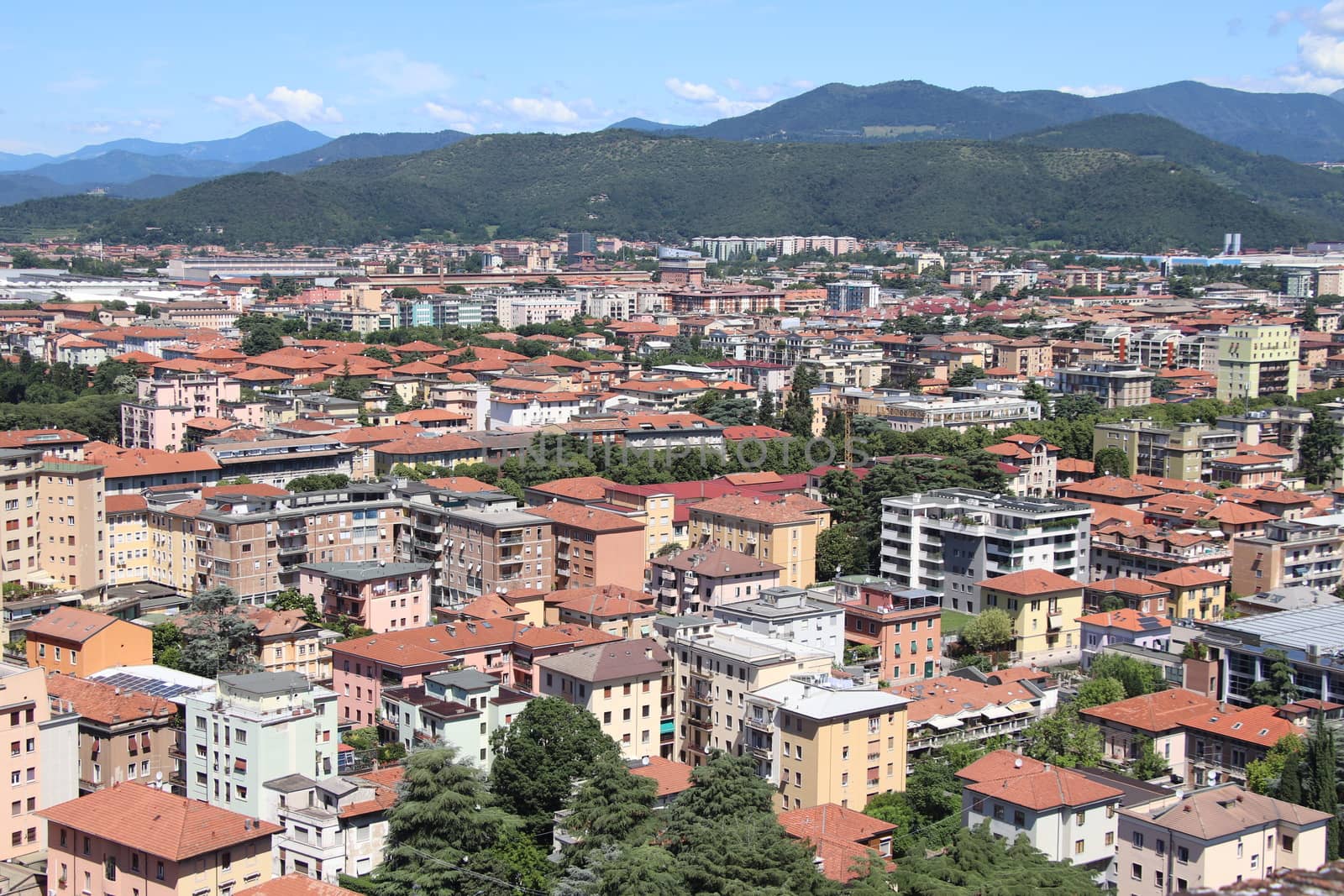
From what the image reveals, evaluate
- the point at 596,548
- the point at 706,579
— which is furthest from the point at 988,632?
the point at 596,548

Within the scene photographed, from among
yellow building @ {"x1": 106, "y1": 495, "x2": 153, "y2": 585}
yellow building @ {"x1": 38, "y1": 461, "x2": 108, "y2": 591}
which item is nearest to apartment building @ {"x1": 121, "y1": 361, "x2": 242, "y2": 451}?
yellow building @ {"x1": 106, "y1": 495, "x2": 153, "y2": 585}

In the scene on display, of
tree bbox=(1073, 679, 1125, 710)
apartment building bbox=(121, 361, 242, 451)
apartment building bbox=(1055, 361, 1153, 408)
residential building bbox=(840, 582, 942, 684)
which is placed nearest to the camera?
tree bbox=(1073, 679, 1125, 710)

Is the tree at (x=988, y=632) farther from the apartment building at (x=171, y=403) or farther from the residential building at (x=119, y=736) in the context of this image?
the apartment building at (x=171, y=403)

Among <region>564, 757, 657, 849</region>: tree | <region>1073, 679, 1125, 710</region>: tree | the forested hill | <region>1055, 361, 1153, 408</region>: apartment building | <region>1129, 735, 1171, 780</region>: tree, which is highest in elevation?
the forested hill

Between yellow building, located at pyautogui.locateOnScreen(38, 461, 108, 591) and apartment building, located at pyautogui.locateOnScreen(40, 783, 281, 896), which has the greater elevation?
yellow building, located at pyautogui.locateOnScreen(38, 461, 108, 591)

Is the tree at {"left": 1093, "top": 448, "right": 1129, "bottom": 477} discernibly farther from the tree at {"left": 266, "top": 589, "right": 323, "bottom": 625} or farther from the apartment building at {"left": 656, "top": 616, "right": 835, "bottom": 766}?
the tree at {"left": 266, "top": 589, "right": 323, "bottom": 625}

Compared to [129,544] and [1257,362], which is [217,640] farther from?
[1257,362]
